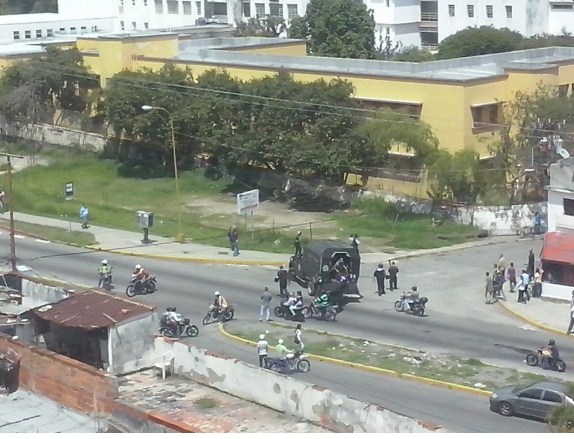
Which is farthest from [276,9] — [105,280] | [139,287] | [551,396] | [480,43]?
[551,396]

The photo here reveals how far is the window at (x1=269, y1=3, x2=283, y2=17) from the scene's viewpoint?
120812 millimetres

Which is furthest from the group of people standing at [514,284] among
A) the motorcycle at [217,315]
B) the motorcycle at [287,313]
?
the motorcycle at [217,315]

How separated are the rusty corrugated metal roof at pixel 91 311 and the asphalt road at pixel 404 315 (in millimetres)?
5877

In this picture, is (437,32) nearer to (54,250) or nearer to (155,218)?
(155,218)

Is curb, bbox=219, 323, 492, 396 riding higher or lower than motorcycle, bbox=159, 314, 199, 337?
lower

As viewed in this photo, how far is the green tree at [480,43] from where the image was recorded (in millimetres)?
90125

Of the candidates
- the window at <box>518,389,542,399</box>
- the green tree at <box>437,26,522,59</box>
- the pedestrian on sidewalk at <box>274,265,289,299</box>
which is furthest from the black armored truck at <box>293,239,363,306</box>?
the green tree at <box>437,26,522,59</box>

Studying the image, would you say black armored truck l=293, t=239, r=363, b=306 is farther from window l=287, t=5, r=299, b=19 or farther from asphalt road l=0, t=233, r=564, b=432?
window l=287, t=5, r=299, b=19

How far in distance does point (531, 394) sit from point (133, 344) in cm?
890

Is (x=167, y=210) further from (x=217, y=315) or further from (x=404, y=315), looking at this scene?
(x=404, y=315)

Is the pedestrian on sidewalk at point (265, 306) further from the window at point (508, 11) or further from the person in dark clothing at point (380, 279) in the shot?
the window at point (508, 11)

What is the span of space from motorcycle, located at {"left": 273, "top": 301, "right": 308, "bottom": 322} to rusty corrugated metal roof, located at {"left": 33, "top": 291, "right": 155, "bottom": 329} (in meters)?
11.1

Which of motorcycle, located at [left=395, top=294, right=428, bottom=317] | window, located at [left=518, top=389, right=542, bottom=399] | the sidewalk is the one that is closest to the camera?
window, located at [left=518, top=389, right=542, bottom=399]

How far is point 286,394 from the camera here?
81.1 ft
